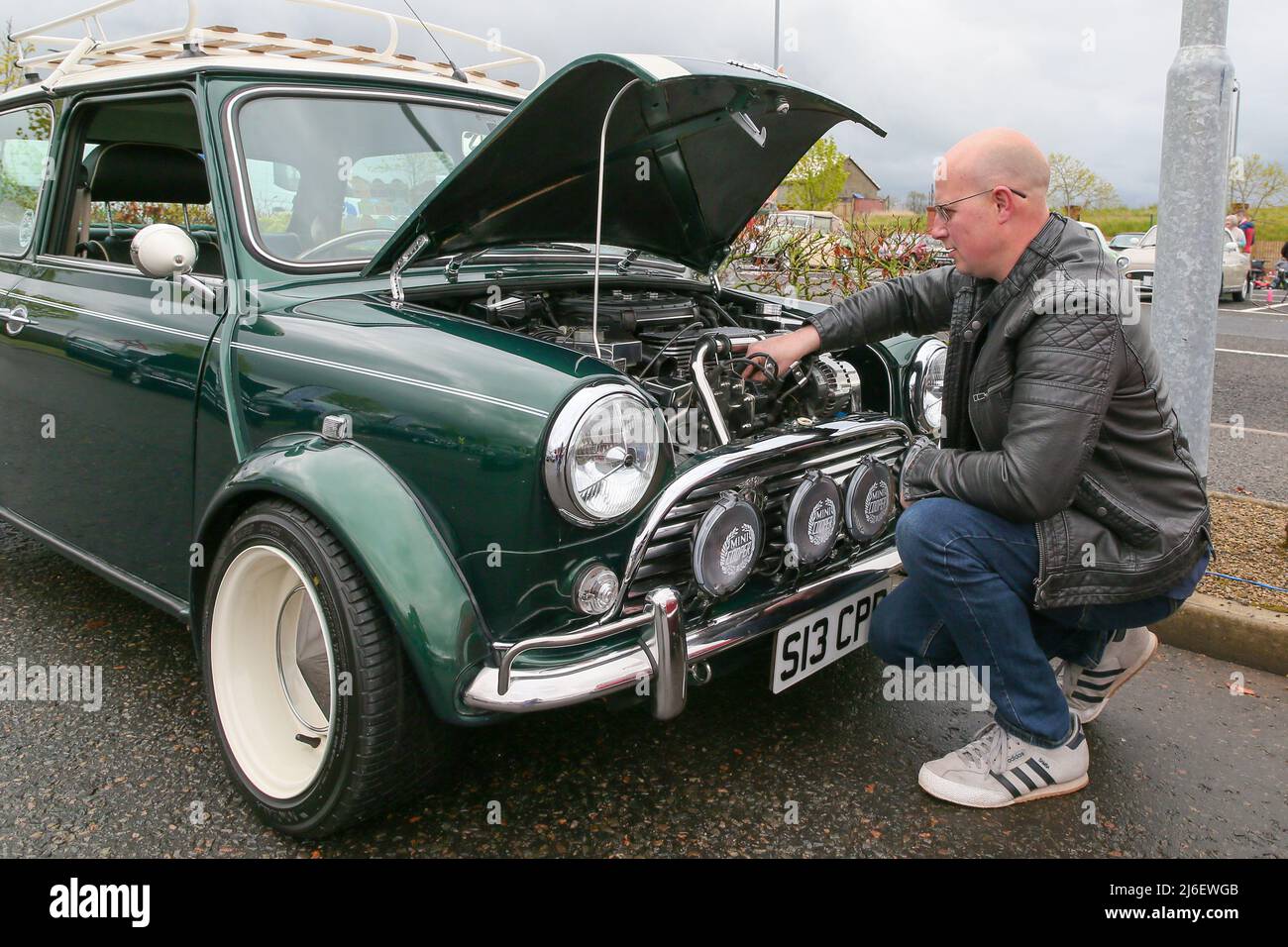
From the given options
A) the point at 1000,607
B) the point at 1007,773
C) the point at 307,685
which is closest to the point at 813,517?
the point at 1000,607

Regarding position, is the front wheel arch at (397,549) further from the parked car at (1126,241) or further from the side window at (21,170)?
the parked car at (1126,241)

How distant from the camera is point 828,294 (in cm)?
629

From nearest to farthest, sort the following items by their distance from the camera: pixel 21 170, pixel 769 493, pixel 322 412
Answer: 1. pixel 322 412
2. pixel 769 493
3. pixel 21 170

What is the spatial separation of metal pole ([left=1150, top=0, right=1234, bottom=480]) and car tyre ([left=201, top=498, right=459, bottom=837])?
2.74 meters

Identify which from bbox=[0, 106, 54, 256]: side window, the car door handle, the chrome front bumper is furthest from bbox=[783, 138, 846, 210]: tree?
the chrome front bumper

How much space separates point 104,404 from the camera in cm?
273

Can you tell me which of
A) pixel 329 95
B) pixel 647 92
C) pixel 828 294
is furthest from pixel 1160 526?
pixel 828 294

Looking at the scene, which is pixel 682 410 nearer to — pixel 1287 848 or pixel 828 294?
pixel 1287 848

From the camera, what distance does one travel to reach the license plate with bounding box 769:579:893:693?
2297mm

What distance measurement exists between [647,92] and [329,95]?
0.99 m

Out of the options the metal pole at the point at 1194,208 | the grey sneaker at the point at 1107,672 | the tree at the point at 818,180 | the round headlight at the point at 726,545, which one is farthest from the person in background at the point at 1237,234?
the round headlight at the point at 726,545

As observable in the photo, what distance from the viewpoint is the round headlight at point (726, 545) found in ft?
6.76

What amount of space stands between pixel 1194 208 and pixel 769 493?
2.08 m

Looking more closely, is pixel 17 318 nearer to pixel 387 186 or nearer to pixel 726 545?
pixel 387 186
